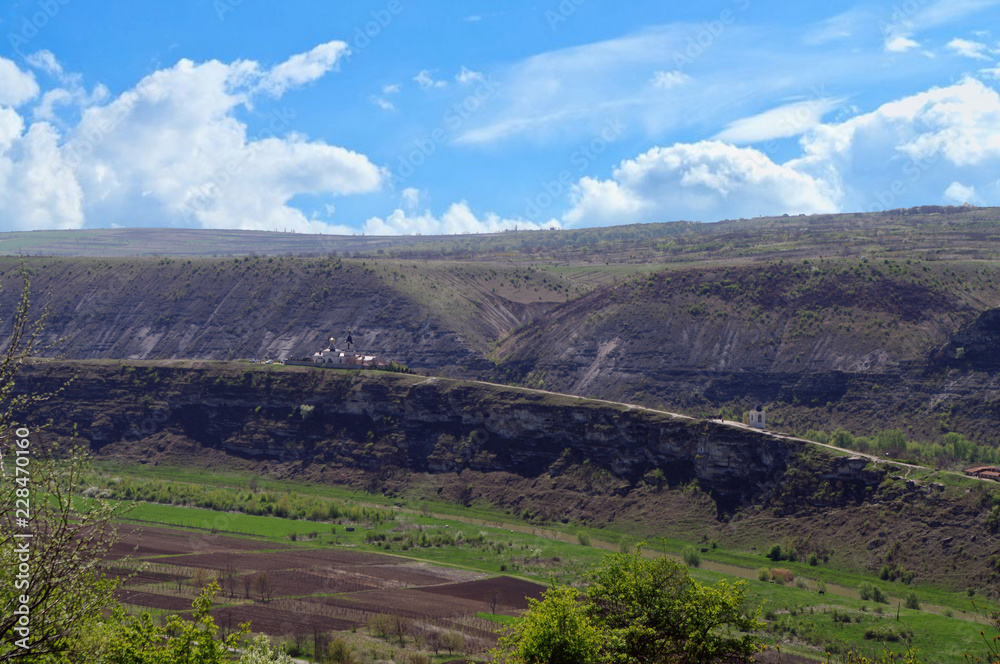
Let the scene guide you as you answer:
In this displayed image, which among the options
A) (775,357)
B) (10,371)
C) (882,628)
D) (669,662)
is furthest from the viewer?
(775,357)

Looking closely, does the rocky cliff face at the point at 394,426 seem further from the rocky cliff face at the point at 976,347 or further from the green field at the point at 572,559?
the rocky cliff face at the point at 976,347

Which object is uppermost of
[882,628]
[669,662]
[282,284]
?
[282,284]

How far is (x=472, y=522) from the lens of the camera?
8606cm

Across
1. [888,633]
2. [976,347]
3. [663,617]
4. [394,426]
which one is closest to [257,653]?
[663,617]

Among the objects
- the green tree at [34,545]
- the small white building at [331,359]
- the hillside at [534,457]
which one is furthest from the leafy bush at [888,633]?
the small white building at [331,359]

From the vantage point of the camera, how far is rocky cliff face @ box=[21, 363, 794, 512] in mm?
83875

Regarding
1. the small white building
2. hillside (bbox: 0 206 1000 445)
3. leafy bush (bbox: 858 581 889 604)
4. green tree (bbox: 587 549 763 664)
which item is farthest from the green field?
hillside (bbox: 0 206 1000 445)

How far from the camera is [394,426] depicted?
104 meters

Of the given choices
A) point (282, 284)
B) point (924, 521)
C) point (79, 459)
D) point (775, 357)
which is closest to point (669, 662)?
point (79, 459)

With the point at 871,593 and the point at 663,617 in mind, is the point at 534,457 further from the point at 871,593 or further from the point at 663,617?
the point at 663,617

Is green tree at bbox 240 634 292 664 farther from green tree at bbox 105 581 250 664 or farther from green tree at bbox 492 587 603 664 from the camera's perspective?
green tree at bbox 492 587 603 664

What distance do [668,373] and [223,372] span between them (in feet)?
200

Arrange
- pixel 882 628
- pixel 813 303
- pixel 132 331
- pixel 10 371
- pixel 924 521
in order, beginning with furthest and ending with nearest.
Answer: pixel 132 331 < pixel 813 303 < pixel 924 521 < pixel 882 628 < pixel 10 371

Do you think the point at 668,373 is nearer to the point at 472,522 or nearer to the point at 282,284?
the point at 472,522
